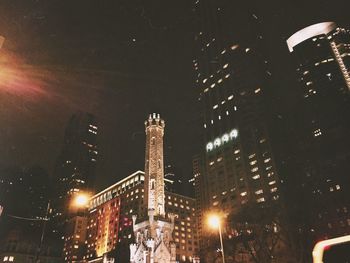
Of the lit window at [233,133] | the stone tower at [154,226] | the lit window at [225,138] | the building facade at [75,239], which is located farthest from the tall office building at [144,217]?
the lit window at [233,133]

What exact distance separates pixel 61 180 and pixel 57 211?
23349 millimetres

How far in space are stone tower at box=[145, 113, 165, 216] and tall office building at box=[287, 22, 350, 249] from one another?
20.2m

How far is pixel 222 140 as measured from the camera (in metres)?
103

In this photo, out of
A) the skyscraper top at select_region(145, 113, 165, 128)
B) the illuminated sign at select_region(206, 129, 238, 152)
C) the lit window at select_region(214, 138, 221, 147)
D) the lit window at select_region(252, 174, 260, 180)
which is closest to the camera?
the skyscraper top at select_region(145, 113, 165, 128)

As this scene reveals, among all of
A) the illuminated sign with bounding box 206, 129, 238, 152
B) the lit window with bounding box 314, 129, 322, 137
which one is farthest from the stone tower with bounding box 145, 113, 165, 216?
the lit window with bounding box 314, 129, 322, 137

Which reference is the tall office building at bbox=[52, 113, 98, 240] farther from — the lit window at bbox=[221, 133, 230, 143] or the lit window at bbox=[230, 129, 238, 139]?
the lit window at bbox=[230, 129, 238, 139]

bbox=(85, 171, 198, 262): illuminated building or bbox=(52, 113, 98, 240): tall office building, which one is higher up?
bbox=(52, 113, 98, 240): tall office building

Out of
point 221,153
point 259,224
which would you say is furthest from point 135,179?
point 259,224

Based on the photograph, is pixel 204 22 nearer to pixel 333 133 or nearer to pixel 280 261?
pixel 333 133

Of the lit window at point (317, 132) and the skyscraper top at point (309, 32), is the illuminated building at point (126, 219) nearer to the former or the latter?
the lit window at point (317, 132)

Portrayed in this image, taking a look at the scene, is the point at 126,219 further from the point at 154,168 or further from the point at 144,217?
the point at 144,217

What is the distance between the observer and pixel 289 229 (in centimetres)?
3600

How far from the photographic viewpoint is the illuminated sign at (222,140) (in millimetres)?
99500

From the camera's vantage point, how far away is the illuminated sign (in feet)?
326
